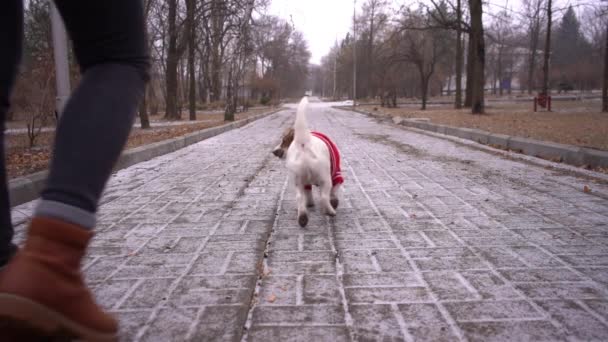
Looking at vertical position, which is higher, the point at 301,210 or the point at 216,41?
the point at 216,41

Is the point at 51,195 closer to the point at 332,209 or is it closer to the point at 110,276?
the point at 110,276

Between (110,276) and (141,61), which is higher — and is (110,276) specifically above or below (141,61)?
below

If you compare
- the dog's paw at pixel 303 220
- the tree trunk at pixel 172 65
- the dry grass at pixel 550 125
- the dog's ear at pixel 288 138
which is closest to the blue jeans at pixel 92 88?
the dog's paw at pixel 303 220

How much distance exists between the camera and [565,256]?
3.01m

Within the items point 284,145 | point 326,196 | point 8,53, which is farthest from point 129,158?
point 8,53

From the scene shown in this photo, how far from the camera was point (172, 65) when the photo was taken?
2336cm

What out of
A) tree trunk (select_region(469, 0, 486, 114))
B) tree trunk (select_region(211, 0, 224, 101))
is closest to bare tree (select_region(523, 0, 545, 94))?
tree trunk (select_region(469, 0, 486, 114))

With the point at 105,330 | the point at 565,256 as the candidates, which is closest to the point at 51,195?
the point at 105,330

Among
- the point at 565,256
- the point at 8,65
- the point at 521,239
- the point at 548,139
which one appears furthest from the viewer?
the point at 548,139

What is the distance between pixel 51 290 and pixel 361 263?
203cm

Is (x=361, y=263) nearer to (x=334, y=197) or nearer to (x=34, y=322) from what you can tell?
(x=334, y=197)

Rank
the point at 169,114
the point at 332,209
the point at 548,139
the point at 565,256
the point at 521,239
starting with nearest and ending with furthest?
1. the point at 565,256
2. the point at 521,239
3. the point at 332,209
4. the point at 548,139
5. the point at 169,114

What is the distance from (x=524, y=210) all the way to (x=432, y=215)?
2.92 feet

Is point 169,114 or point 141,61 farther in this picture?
point 169,114
